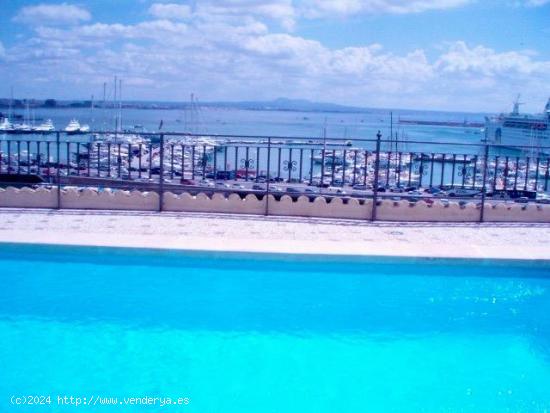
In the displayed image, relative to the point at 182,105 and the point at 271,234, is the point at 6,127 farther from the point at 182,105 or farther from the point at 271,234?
the point at 182,105

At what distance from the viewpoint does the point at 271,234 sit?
6473 mm

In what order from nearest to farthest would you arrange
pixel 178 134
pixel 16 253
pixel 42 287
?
1. pixel 42 287
2. pixel 16 253
3. pixel 178 134

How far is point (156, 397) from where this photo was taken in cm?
353

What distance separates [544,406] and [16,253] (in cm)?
467

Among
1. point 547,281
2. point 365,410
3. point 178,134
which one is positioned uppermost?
point 178,134

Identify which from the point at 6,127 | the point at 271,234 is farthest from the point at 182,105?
the point at 271,234

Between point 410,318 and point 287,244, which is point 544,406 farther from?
point 287,244

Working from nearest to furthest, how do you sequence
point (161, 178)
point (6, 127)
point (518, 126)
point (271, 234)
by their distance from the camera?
point (271, 234) → point (161, 178) → point (6, 127) → point (518, 126)

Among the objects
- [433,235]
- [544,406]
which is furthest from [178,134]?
[544,406]

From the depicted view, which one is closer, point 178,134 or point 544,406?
point 544,406

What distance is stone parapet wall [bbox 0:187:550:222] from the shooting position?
7.41 meters

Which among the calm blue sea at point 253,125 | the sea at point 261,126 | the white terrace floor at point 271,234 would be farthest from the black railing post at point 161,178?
the calm blue sea at point 253,125

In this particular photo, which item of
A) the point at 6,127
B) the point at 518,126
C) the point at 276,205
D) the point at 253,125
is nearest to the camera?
the point at 276,205

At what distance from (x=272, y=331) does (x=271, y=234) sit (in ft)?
6.28
